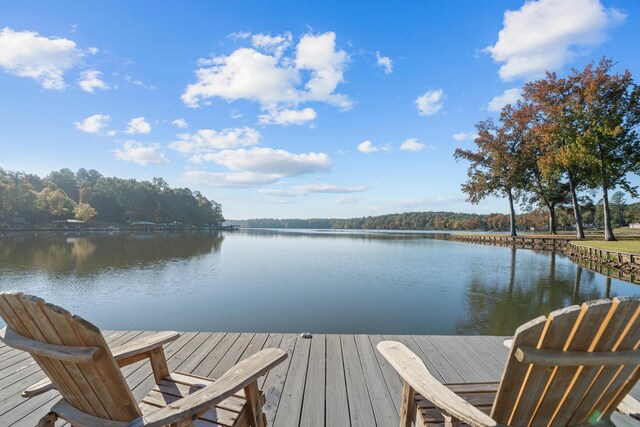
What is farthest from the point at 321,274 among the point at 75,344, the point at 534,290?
the point at 75,344

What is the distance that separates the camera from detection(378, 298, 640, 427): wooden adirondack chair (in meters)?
1.04

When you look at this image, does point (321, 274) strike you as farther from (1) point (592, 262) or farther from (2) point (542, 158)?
(2) point (542, 158)

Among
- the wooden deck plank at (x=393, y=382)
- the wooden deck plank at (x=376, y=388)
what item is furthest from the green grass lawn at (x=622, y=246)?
the wooden deck plank at (x=393, y=382)

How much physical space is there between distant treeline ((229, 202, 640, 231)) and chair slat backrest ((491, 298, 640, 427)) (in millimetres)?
43392

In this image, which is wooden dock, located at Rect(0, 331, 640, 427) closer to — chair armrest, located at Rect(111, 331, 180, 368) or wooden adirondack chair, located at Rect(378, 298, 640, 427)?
wooden adirondack chair, located at Rect(378, 298, 640, 427)

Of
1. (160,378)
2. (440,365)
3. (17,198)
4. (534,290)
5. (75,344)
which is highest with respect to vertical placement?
(17,198)

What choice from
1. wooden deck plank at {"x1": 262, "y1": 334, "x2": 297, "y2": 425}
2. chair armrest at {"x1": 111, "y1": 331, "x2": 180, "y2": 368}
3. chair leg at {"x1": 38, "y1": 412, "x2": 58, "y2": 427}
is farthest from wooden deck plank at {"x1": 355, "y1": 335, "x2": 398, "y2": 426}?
chair leg at {"x1": 38, "y1": 412, "x2": 58, "y2": 427}

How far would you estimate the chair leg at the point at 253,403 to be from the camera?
5.50 feet

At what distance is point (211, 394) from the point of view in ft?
4.45

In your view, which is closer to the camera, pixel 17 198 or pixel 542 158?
pixel 542 158

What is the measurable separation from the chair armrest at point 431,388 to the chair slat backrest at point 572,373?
0.11m

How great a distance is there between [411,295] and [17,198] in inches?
2640

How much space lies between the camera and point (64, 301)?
29.8 ft

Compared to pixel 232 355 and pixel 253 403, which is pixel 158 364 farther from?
pixel 232 355
